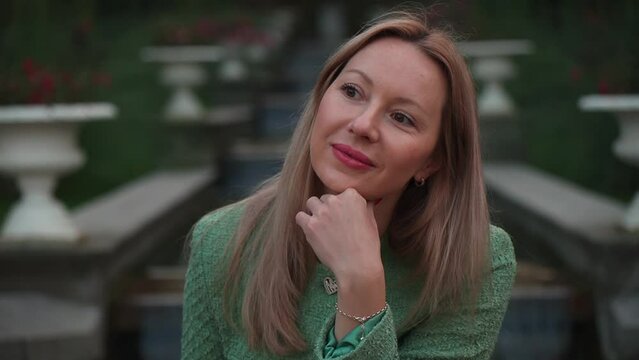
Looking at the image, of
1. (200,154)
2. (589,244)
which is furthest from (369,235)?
(200,154)

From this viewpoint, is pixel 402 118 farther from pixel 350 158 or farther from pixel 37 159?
pixel 37 159

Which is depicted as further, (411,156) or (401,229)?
(401,229)

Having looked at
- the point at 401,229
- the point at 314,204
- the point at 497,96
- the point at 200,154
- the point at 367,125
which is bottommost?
the point at 200,154

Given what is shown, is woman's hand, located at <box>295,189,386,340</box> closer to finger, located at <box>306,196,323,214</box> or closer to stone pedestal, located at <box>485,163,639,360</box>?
finger, located at <box>306,196,323,214</box>

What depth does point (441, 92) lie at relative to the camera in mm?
1441

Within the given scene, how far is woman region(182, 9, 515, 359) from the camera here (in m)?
1.37

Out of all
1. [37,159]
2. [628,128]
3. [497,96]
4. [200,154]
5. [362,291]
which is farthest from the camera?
[497,96]

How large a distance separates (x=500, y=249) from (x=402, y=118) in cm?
28

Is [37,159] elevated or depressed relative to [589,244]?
elevated

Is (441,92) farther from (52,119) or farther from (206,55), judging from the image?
(206,55)

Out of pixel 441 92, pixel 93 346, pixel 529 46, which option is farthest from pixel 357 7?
pixel 441 92

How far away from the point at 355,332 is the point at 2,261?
2.85 metres

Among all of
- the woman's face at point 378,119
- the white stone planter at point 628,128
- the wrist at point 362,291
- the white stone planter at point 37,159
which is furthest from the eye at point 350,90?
the white stone planter at point 628,128

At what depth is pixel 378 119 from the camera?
139 centimetres
